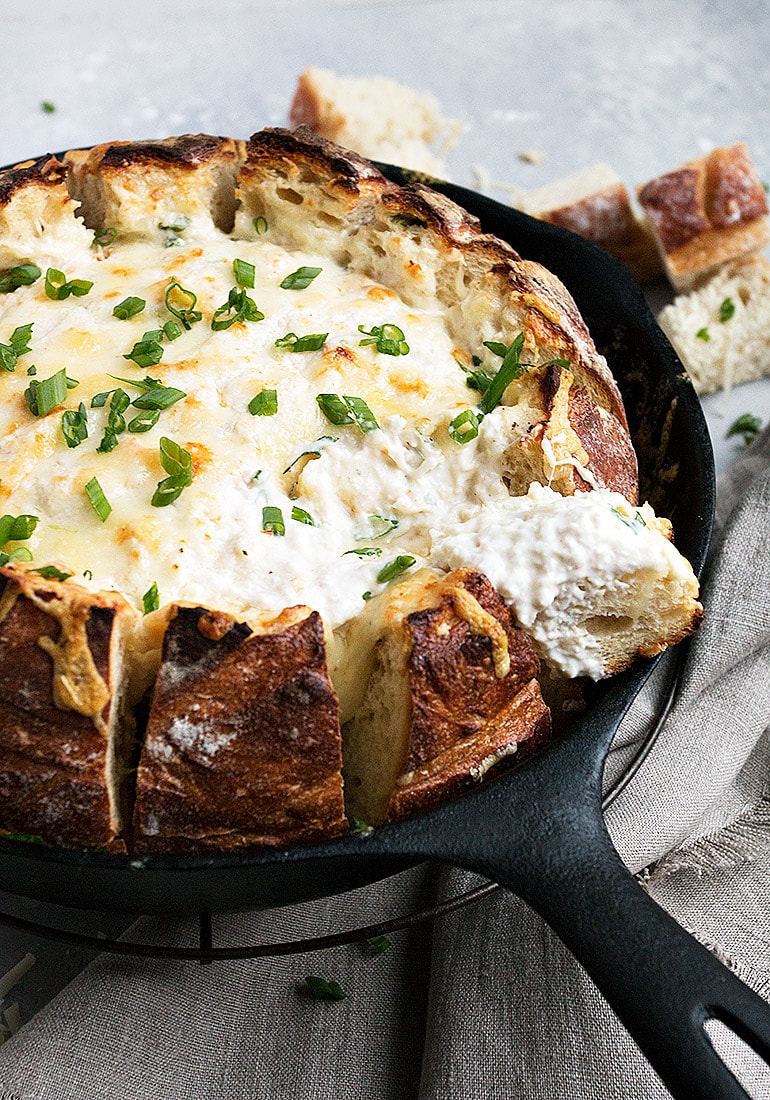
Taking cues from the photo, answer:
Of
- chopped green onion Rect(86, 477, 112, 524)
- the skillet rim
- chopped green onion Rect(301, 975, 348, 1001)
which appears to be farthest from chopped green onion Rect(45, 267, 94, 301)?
chopped green onion Rect(301, 975, 348, 1001)

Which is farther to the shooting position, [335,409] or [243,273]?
[243,273]

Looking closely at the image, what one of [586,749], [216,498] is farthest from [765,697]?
[216,498]

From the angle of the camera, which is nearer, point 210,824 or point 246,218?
point 210,824

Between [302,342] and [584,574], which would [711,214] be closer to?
[302,342]

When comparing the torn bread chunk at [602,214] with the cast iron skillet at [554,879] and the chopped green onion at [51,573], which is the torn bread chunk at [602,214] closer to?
the cast iron skillet at [554,879]

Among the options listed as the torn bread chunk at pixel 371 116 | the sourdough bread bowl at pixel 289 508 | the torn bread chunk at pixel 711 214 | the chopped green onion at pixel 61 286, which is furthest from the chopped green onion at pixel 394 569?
the torn bread chunk at pixel 371 116

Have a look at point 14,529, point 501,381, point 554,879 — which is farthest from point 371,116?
point 554,879

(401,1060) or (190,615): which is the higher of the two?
(190,615)

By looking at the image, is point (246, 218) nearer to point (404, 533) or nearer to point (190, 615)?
point (404, 533)
